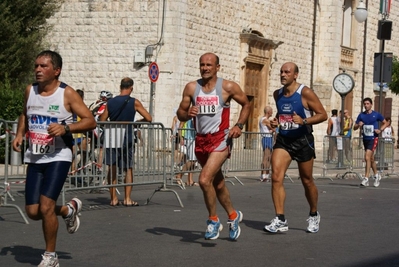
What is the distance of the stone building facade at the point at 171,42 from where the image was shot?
28375 millimetres

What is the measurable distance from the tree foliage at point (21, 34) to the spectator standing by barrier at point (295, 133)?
1610cm

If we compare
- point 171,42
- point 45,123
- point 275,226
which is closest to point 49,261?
point 45,123

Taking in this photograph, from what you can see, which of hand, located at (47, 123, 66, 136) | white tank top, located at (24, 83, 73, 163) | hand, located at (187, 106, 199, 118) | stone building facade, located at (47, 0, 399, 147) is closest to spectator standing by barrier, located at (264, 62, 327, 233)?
hand, located at (187, 106, 199, 118)

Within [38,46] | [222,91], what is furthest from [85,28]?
[222,91]

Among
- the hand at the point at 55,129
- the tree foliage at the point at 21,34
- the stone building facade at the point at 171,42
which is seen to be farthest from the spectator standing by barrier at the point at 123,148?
the stone building facade at the point at 171,42

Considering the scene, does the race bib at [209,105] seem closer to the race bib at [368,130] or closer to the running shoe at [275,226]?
the running shoe at [275,226]

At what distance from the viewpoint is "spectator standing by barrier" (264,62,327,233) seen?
11.0 m

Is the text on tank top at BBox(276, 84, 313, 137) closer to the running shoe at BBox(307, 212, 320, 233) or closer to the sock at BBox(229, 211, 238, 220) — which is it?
the running shoe at BBox(307, 212, 320, 233)

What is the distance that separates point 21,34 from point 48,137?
801 inches

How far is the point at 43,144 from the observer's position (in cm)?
820

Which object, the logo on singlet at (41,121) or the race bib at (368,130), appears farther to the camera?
the race bib at (368,130)

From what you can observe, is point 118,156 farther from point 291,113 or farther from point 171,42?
point 171,42

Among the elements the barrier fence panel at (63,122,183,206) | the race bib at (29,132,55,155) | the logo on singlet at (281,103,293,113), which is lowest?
the barrier fence panel at (63,122,183,206)

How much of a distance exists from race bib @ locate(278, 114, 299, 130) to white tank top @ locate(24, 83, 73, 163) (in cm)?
345
